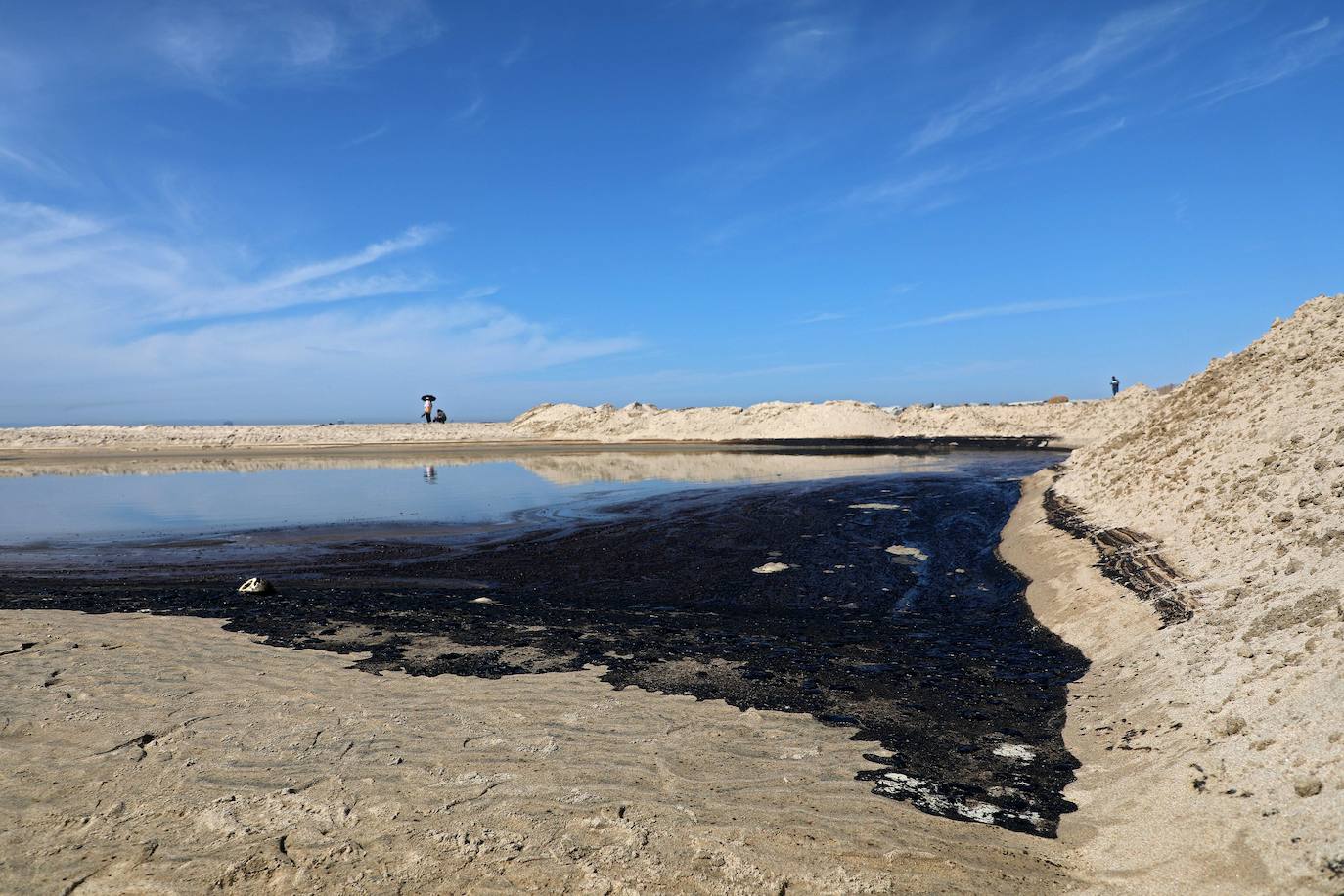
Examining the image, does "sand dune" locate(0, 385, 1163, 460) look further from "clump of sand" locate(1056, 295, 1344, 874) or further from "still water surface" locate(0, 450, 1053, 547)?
"clump of sand" locate(1056, 295, 1344, 874)

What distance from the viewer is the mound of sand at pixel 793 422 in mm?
64812

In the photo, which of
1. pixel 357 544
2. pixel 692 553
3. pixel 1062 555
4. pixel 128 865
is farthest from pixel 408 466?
pixel 128 865

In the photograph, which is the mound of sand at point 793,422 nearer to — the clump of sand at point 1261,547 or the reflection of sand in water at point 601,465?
the reflection of sand in water at point 601,465

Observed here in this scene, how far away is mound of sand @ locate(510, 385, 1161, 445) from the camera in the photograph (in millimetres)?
64812

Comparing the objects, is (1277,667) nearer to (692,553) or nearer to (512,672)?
(512,672)

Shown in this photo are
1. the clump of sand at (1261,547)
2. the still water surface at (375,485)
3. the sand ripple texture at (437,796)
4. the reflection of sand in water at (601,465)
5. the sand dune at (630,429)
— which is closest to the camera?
the sand ripple texture at (437,796)

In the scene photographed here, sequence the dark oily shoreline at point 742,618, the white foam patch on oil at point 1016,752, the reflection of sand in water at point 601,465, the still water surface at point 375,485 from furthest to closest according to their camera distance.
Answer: the reflection of sand in water at point 601,465 → the still water surface at point 375,485 → the dark oily shoreline at point 742,618 → the white foam patch on oil at point 1016,752

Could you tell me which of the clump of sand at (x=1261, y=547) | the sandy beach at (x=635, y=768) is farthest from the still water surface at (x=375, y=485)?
the clump of sand at (x=1261, y=547)

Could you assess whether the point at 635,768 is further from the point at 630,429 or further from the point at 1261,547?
the point at 630,429

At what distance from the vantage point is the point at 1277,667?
6090 mm

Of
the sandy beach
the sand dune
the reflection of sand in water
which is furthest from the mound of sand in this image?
the sandy beach

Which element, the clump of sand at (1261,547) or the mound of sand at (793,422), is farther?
the mound of sand at (793,422)

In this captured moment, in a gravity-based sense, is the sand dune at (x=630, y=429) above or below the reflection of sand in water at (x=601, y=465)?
above

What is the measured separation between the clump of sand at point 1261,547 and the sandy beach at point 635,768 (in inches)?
1.3
